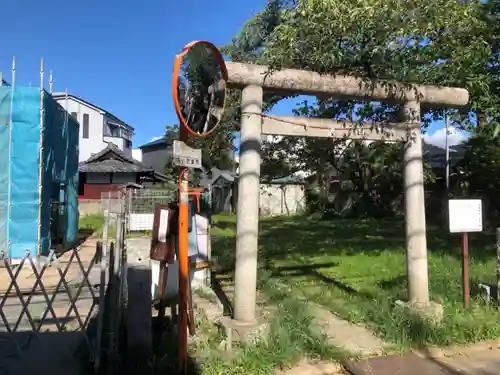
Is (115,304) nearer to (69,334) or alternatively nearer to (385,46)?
(69,334)

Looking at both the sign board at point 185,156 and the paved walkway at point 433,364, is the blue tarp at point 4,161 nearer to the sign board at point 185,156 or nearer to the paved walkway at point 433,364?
the sign board at point 185,156

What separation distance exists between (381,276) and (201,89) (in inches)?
214

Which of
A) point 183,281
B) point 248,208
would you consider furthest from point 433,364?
point 183,281

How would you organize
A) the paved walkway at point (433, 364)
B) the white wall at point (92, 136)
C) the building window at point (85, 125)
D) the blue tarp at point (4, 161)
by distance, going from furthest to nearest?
the white wall at point (92, 136) → the building window at point (85, 125) → the blue tarp at point (4, 161) → the paved walkway at point (433, 364)

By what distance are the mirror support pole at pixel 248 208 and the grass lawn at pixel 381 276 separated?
5.45ft

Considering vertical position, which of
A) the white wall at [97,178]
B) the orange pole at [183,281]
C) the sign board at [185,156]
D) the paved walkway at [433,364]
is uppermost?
the white wall at [97,178]

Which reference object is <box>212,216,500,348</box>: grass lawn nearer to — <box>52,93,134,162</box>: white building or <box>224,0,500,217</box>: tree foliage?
<box>224,0,500,217</box>: tree foliage

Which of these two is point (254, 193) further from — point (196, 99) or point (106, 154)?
point (106, 154)

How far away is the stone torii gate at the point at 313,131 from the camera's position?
192 inches

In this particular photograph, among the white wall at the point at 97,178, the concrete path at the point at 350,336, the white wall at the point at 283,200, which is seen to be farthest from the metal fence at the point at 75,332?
the white wall at the point at 283,200

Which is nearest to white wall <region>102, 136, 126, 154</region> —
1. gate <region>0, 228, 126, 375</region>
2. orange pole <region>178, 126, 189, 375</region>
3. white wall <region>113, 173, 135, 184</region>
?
white wall <region>113, 173, 135, 184</region>

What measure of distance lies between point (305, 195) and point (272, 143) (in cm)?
1744

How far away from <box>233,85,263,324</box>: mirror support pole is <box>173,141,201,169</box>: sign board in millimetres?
886

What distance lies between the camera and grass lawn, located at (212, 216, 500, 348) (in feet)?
16.6
